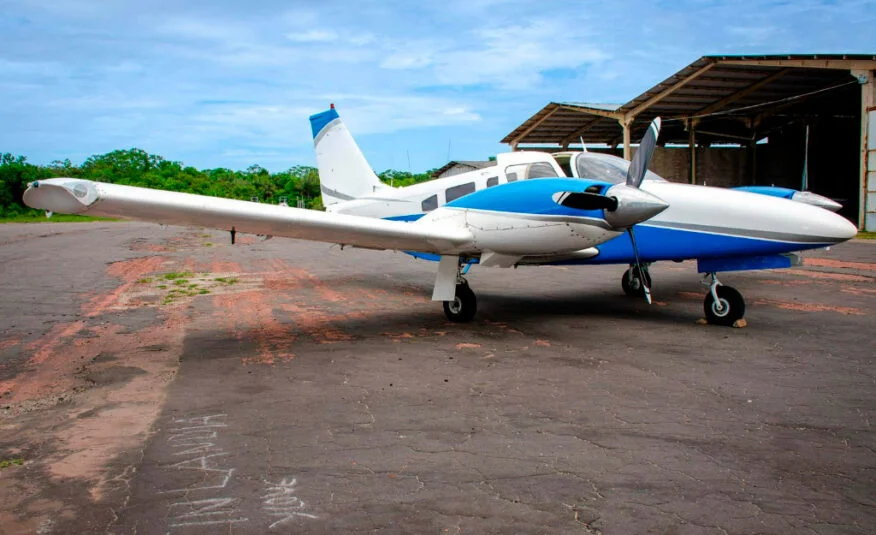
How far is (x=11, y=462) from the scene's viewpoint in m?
4.16

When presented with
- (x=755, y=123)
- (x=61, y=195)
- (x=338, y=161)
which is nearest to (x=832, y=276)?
(x=338, y=161)

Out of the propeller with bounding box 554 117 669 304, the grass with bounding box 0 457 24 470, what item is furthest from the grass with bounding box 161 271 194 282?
the grass with bounding box 0 457 24 470

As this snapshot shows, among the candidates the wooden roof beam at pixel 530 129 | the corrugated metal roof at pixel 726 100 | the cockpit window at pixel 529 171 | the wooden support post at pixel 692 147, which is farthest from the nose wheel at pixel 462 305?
the wooden support post at pixel 692 147

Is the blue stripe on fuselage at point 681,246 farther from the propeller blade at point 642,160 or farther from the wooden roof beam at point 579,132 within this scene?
the wooden roof beam at point 579,132

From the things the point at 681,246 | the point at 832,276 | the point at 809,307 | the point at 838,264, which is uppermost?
the point at 681,246

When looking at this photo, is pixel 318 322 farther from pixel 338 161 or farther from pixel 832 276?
pixel 832 276

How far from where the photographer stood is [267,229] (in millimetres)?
7520

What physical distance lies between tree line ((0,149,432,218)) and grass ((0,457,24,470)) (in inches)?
2195

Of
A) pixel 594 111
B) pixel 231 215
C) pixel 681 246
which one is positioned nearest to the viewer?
pixel 231 215

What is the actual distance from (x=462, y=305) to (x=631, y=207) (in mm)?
2807

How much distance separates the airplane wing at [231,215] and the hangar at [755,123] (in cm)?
2052

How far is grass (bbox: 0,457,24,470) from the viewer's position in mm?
4109

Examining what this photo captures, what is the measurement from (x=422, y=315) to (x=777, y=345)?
4818mm

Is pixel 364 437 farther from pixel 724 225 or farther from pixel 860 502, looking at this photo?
pixel 724 225
